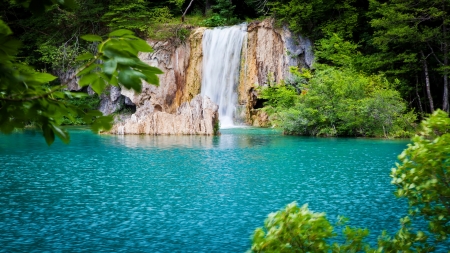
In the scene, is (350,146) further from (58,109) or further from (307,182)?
(58,109)

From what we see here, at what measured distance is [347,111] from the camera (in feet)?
74.7

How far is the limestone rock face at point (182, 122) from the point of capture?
78.3ft

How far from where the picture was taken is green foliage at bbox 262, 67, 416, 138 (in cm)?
2238

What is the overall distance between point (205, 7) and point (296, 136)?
20.1 meters

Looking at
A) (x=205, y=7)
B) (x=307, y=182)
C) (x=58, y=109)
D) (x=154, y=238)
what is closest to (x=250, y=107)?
(x=205, y=7)

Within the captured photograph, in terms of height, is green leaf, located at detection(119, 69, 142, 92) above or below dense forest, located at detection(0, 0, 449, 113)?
below

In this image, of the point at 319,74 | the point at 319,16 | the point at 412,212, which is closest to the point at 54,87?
the point at 412,212

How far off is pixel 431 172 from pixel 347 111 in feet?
63.4

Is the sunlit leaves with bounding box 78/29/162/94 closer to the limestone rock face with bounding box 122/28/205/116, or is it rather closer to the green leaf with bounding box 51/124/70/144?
the green leaf with bounding box 51/124/70/144

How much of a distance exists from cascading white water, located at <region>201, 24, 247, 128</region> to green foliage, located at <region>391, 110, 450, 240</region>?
28.1m

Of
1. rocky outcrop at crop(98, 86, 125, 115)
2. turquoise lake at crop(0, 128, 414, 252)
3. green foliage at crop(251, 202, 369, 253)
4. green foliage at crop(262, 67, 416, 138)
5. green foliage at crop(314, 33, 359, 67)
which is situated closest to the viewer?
green foliage at crop(251, 202, 369, 253)

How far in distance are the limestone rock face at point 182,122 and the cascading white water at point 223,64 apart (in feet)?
26.4

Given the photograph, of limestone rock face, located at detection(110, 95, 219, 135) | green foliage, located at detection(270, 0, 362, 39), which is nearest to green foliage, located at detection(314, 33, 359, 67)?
green foliage, located at detection(270, 0, 362, 39)

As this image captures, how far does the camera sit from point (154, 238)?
6828 millimetres
